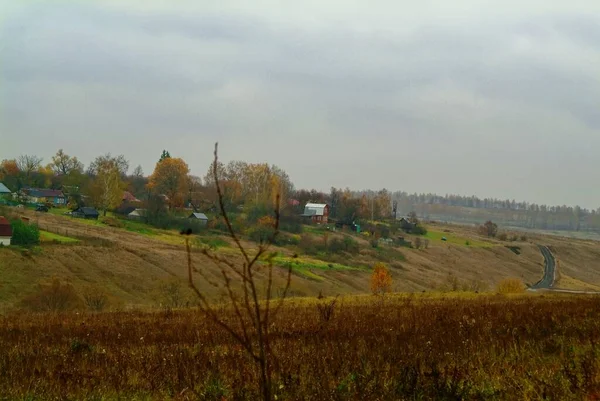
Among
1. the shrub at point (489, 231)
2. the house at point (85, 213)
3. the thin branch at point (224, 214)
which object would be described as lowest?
the house at point (85, 213)

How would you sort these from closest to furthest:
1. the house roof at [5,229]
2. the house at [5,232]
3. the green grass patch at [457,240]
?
the house at [5,232], the house roof at [5,229], the green grass patch at [457,240]

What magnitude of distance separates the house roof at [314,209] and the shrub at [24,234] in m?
52.5

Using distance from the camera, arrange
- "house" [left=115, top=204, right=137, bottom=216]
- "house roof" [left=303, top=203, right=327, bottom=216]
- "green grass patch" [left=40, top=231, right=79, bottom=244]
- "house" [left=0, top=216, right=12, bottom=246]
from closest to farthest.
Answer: "house" [left=0, top=216, right=12, bottom=246], "green grass patch" [left=40, top=231, right=79, bottom=244], "house" [left=115, top=204, right=137, bottom=216], "house roof" [left=303, top=203, right=327, bottom=216]

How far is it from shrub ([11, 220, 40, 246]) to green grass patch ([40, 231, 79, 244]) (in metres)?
1.35

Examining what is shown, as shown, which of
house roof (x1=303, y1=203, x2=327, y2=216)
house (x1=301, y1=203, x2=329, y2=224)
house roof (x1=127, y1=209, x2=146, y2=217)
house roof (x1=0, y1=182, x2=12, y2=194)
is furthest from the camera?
house roof (x1=303, y1=203, x2=327, y2=216)

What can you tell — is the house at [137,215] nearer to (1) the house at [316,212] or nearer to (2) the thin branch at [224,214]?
(1) the house at [316,212]

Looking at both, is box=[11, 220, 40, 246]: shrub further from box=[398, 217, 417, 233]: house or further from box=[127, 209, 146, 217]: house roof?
box=[398, 217, 417, 233]: house

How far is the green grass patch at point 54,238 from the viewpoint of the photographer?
231 feet

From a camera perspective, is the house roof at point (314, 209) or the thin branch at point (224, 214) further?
the house roof at point (314, 209)

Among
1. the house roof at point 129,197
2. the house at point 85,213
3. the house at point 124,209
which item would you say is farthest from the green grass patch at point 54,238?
the house roof at point 129,197

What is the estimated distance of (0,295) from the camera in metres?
50.4

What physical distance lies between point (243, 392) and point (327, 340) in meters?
3.97

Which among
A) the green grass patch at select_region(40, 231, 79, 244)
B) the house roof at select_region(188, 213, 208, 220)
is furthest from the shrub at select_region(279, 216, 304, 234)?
the green grass patch at select_region(40, 231, 79, 244)

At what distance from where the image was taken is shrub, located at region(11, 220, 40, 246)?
6740 cm
